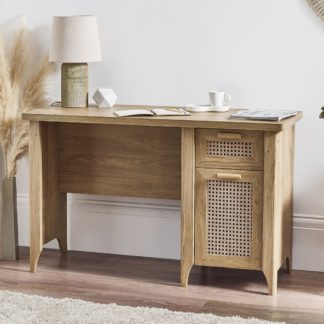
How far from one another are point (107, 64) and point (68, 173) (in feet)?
1.92

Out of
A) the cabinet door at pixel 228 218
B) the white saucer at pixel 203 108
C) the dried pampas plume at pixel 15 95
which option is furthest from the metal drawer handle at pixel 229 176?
the dried pampas plume at pixel 15 95

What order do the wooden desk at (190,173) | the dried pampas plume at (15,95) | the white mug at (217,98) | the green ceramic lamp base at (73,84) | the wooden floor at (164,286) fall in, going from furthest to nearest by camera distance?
1. the dried pampas plume at (15,95)
2. the green ceramic lamp base at (73,84)
3. the white mug at (217,98)
4. the wooden desk at (190,173)
5. the wooden floor at (164,286)

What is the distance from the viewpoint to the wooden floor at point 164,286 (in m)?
3.47

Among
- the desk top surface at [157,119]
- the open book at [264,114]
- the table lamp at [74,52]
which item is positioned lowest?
the desk top surface at [157,119]

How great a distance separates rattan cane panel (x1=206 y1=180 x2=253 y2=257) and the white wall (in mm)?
463

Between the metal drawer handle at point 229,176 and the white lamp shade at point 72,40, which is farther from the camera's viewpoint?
the white lamp shade at point 72,40

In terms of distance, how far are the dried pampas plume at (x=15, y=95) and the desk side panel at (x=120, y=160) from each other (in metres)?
0.26

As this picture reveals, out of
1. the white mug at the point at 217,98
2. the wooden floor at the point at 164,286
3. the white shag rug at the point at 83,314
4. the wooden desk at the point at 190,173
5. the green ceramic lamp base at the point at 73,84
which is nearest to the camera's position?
the white shag rug at the point at 83,314

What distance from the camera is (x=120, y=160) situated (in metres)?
3.99

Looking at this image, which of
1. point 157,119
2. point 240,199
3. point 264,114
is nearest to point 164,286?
point 240,199

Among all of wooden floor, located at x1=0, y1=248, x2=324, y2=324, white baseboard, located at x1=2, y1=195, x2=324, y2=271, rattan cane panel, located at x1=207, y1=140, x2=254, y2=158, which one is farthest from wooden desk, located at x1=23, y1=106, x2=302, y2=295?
white baseboard, located at x1=2, y1=195, x2=324, y2=271

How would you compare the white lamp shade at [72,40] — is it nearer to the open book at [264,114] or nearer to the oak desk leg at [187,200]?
the oak desk leg at [187,200]

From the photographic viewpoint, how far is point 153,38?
412cm

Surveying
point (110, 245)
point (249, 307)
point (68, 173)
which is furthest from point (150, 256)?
point (249, 307)
